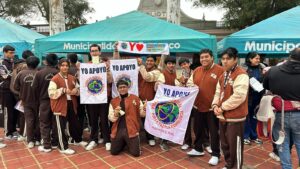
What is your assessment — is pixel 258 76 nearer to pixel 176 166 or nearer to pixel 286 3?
pixel 176 166

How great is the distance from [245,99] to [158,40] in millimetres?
2392

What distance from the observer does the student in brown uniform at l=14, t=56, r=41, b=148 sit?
17.1 ft

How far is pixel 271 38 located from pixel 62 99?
3878mm

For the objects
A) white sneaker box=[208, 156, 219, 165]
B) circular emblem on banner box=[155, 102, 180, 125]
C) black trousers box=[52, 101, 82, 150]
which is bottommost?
white sneaker box=[208, 156, 219, 165]

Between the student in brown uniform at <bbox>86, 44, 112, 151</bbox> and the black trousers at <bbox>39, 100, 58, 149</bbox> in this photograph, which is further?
the student in brown uniform at <bbox>86, 44, 112, 151</bbox>

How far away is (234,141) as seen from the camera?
12.8ft

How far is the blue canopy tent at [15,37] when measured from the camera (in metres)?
7.86

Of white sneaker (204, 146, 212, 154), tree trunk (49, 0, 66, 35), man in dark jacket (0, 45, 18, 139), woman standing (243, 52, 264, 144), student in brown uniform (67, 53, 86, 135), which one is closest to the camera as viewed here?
white sneaker (204, 146, 212, 154)

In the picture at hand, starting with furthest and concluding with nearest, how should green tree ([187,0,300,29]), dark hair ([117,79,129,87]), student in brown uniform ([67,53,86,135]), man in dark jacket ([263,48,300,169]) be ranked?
1. green tree ([187,0,300,29])
2. student in brown uniform ([67,53,86,135])
3. dark hair ([117,79,129,87])
4. man in dark jacket ([263,48,300,169])

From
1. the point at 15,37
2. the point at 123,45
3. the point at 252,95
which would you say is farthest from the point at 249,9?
the point at 123,45

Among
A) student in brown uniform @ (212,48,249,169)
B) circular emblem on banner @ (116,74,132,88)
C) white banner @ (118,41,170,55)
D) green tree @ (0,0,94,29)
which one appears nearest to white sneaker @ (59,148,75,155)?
circular emblem on banner @ (116,74,132,88)

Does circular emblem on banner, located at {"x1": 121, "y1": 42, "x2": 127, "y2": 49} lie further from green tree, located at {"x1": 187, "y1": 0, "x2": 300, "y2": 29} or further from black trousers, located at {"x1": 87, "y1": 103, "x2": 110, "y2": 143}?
green tree, located at {"x1": 187, "y1": 0, "x2": 300, "y2": 29}

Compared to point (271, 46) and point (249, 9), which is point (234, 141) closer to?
point (271, 46)

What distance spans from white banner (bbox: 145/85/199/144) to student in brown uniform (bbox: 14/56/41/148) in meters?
2.13
